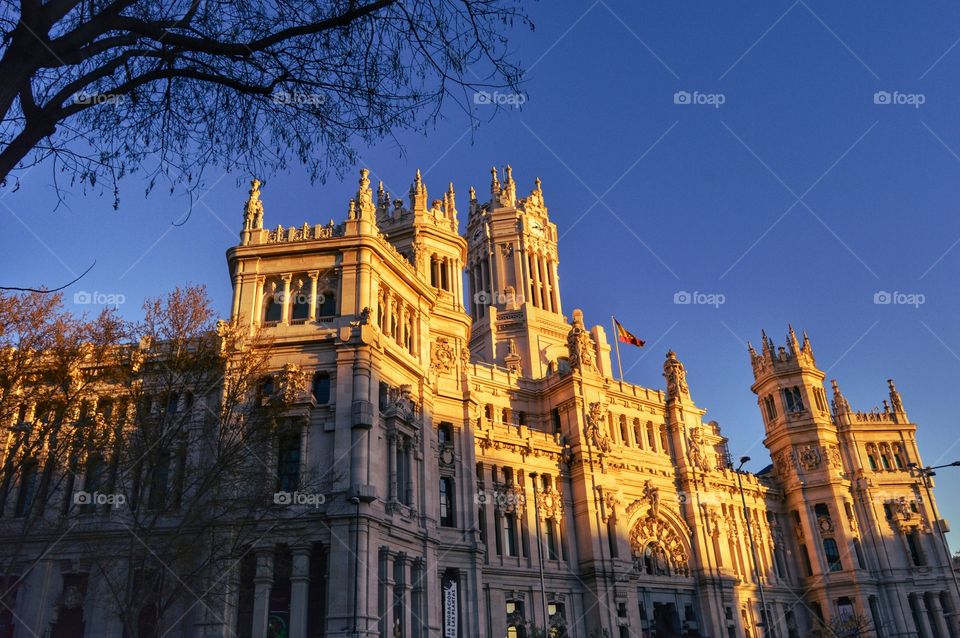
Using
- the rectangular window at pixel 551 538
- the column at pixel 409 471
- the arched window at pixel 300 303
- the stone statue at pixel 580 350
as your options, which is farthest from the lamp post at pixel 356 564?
the stone statue at pixel 580 350

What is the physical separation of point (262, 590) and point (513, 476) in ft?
74.8

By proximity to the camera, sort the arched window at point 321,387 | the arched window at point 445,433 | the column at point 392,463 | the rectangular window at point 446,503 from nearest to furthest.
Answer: the column at point 392,463 < the arched window at point 321,387 < the rectangular window at point 446,503 < the arched window at point 445,433

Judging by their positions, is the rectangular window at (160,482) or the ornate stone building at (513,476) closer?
the rectangular window at (160,482)

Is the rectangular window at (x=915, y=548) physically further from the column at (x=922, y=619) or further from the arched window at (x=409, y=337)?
the arched window at (x=409, y=337)

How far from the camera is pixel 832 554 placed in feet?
218

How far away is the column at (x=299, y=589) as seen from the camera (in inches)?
1222

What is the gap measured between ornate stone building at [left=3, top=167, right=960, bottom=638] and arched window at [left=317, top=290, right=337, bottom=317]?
0.35 ft

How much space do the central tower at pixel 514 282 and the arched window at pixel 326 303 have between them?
25.3 meters

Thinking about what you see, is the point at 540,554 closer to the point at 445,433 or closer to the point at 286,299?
the point at 445,433

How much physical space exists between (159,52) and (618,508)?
1969 inches

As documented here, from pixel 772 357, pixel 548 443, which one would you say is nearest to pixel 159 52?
pixel 548 443

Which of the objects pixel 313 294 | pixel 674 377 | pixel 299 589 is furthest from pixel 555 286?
pixel 299 589

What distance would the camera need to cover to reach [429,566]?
3791 cm

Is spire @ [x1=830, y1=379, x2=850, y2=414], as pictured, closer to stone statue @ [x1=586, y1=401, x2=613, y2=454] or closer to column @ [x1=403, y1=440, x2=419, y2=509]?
stone statue @ [x1=586, y1=401, x2=613, y2=454]
